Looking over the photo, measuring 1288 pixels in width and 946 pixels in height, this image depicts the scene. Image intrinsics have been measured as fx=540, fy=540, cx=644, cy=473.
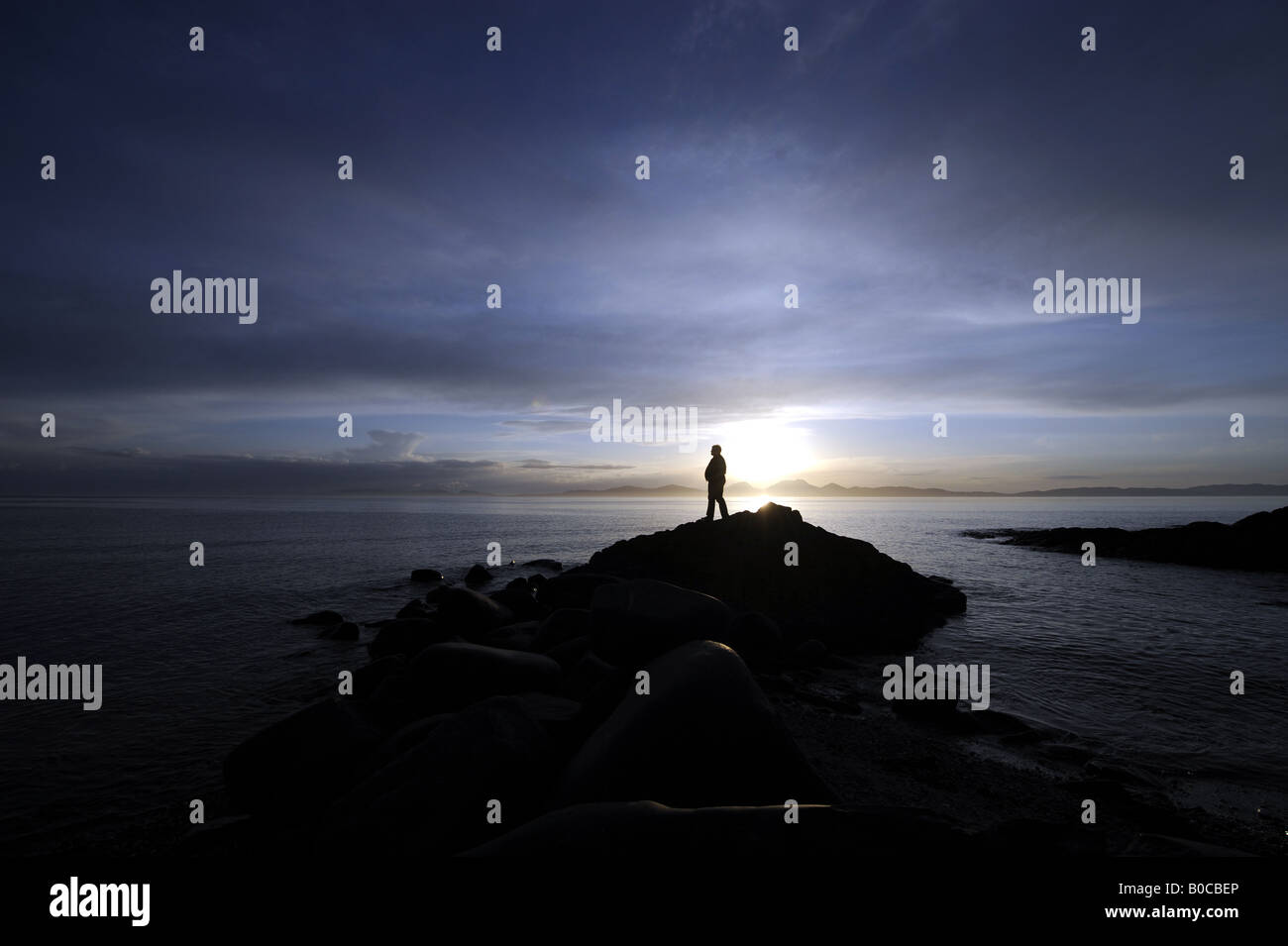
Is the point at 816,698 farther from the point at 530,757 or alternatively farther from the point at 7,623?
the point at 7,623

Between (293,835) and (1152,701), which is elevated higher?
(293,835)

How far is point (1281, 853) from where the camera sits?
547cm

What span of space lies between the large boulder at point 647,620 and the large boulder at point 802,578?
18.9 ft

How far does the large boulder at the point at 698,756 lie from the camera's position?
15.8ft

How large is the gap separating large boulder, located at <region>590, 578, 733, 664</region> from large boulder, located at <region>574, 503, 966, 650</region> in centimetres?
575

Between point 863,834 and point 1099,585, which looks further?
point 1099,585

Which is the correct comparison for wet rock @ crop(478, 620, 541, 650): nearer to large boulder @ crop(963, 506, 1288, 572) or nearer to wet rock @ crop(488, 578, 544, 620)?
wet rock @ crop(488, 578, 544, 620)

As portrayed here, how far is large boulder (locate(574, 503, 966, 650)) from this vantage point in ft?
48.3

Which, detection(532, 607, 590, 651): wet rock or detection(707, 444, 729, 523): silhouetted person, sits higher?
detection(707, 444, 729, 523): silhouetted person

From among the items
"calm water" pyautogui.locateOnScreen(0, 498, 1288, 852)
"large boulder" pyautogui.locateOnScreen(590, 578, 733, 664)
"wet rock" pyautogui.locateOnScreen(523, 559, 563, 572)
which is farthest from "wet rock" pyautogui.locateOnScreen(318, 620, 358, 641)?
"wet rock" pyautogui.locateOnScreen(523, 559, 563, 572)

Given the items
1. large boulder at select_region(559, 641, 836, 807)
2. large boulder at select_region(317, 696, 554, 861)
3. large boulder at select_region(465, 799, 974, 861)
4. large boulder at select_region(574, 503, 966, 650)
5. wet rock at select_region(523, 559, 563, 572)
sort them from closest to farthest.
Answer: large boulder at select_region(465, 799, 974, 861)
large boulder at select_region(317, 696, 554, 861)
large boulder at select_region(559, 641, 836, 807)
large boulder at select_region(574, 503, 966, 650)
wet rock at select_region(523, 559, 563, 572)
